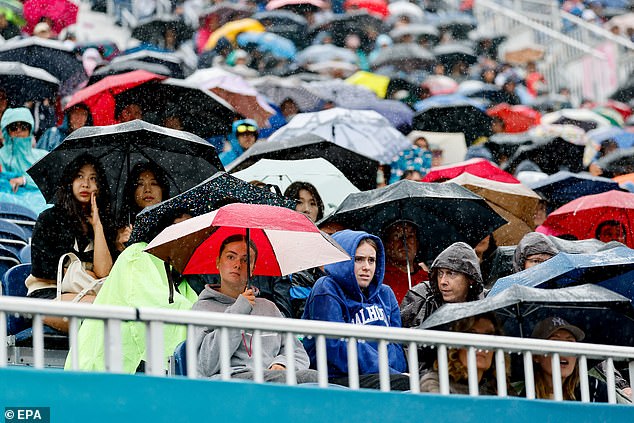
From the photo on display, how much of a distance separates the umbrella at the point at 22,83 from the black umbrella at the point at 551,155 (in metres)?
5.23

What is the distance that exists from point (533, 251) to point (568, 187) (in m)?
3.90

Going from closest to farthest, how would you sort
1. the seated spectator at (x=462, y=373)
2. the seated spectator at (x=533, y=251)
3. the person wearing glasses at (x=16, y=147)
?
the seated spectator at (x=462, y=373), the seated spectator at (x=533, y=251), the person wearing glasses at (x=16, y=147)

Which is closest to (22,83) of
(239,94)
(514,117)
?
(239,94)

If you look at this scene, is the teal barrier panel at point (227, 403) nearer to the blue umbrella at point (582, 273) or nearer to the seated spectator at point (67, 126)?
the blue umbrella at point (582, 273)

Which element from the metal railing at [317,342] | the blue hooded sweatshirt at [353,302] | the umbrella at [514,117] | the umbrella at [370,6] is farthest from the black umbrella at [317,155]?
the umbrella at [370,6]

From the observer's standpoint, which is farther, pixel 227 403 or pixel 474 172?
pixel 474 172

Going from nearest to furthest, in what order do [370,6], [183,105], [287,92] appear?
[183,105], [287,92], [370,6]

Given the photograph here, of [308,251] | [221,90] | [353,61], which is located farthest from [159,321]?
[353,61]

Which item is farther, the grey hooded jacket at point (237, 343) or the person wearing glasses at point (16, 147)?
the person wearing glasses at point (16, 147)

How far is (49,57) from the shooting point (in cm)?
1702

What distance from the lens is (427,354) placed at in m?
7.89

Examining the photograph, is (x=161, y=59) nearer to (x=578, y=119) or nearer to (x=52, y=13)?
(x=52, y=13)

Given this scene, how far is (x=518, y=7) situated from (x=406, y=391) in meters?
24.2

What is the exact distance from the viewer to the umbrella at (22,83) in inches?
599
